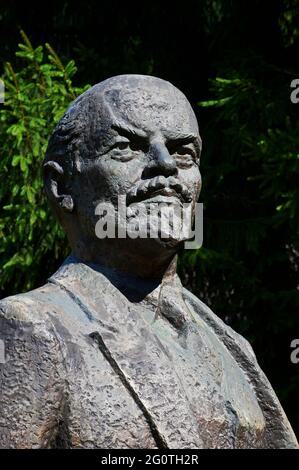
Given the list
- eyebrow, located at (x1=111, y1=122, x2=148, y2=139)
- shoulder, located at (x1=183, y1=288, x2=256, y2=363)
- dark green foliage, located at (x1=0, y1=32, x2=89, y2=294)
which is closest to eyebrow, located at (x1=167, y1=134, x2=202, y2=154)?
eyebrow, located at (x1=111, y1=122, x2=148, y2=139)

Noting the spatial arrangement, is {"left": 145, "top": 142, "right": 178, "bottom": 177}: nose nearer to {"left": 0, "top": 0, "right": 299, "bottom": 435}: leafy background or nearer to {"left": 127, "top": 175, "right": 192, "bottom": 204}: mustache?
{"left": 127, "top": 175, "right": 192, "bottom": 204}: mustache

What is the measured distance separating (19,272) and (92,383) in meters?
4.62

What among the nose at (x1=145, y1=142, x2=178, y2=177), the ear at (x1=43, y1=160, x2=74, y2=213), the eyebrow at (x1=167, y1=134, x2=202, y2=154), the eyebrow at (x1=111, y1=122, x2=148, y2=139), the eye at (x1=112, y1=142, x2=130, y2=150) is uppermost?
the eyebrow at (x1=111, y1=122, x2=148, y2=139)

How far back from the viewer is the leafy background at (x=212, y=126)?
8609 mm

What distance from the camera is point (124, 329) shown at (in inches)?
182

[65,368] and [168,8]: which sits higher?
[168,8]

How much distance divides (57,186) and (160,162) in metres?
0.40

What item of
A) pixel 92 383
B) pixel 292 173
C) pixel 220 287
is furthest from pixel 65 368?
pixel 220 287

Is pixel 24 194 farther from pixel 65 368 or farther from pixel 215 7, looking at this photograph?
pixel 65 368

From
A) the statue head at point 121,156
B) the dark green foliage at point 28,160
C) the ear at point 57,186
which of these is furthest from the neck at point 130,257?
the dark green foliage at point 28,160

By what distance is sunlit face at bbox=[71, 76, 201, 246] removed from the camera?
4.73 meters

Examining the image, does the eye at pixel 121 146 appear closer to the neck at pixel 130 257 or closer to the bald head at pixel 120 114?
the bald head at pixel 120 114

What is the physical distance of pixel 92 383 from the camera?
4.45 meters

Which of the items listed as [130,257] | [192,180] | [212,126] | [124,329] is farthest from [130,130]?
[212,126]
